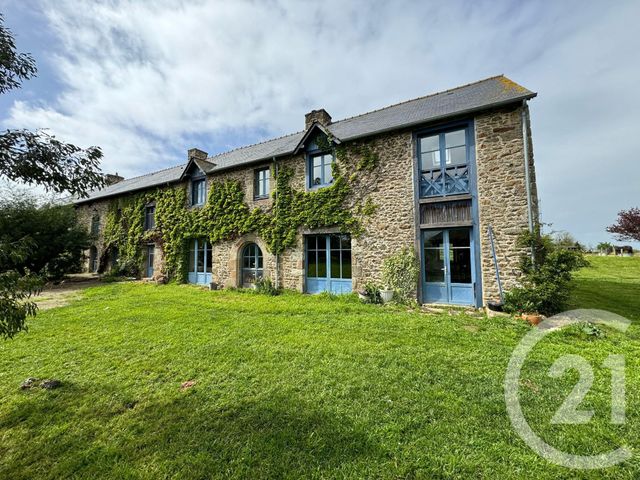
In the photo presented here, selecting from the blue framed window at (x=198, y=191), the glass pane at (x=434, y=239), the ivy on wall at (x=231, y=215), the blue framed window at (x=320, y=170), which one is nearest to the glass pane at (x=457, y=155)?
the glass pane at (x=434, y=239)

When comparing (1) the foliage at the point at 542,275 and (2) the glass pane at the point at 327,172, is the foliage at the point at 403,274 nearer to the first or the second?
(1) the foliage at the point at 542,275

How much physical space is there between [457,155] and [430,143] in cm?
94

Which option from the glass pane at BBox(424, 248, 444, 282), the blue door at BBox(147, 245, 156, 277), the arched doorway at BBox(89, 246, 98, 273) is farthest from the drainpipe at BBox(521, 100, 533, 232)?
the arched doorway at BBox(89, 246, 98, 273)

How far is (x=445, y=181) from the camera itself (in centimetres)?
847

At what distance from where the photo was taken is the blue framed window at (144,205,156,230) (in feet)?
52.0

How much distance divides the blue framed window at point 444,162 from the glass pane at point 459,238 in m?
1.18

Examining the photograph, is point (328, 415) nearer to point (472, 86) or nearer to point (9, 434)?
point (9, 434)

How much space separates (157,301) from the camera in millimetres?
9273

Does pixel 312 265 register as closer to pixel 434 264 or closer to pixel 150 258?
pixel 434 264

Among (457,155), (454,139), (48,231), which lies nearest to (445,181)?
(457,155)

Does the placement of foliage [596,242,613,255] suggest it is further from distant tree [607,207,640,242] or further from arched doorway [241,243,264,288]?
arched doorway [241,243,264,288]

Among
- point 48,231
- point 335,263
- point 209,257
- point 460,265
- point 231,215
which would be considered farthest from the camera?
point 48,231

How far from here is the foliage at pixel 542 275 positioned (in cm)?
665

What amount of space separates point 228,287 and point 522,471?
1154cm
